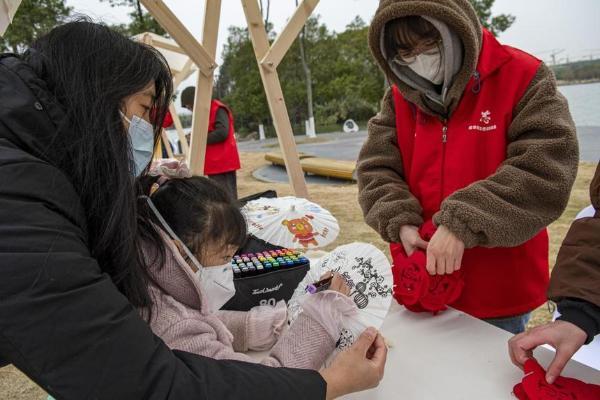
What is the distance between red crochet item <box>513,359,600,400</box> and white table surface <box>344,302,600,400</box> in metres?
0.04

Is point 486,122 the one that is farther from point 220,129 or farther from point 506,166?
point 220,129

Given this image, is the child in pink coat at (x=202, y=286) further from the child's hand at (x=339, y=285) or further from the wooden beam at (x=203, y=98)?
the wooden beam at (x=203, y=98)

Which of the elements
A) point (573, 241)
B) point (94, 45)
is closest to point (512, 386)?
point (573, 241)

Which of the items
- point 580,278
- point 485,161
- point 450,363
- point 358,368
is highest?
point 485,161

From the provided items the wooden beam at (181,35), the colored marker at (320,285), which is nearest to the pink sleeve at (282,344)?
the colored marker at (320,285)

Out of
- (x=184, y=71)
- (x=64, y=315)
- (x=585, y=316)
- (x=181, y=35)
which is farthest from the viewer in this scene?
(x=184, y=71)

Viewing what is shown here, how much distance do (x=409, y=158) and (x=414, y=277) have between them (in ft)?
1.15

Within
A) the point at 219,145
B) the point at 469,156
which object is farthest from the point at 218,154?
the point at 469,156

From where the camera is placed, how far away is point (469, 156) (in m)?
1.03

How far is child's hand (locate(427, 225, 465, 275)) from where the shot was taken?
2.97 feet

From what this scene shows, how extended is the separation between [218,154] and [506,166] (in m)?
2.84

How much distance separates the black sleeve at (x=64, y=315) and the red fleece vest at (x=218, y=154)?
2997 mm

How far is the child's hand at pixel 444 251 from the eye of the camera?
0.90m

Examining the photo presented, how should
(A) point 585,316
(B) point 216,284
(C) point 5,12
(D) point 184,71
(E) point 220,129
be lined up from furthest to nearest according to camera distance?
(D) point 184,71, (E) point 220,129, (C) point 5,12, (B) point 216,284, (A) point 585,316
